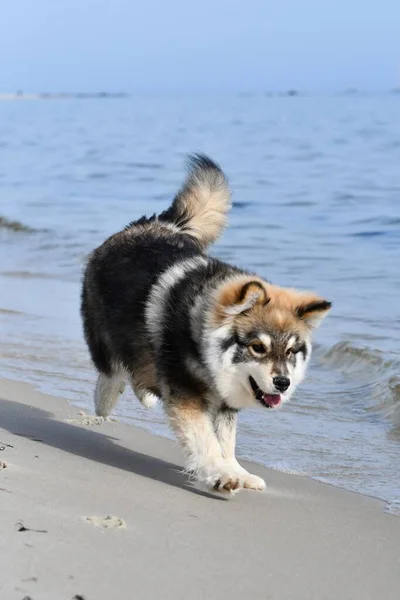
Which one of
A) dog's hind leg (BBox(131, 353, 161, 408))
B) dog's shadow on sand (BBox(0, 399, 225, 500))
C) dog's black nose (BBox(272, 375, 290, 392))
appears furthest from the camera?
dog's hind leg (BBox(131, 353, 161, 408))

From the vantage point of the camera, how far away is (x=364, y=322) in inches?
345

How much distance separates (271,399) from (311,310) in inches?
17.0

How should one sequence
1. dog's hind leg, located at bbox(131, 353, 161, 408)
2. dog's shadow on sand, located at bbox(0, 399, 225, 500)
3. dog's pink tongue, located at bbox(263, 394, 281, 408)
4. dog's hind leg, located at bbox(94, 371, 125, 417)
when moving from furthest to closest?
1. dog's hind leg, located at bbox(94, 371, 125, 417)
2. dog's hind leg, located at bbox(131, 353, 161, 408)
3. dog's shadow on sand, located at bbox(0, 399, 225, 500)
4. dog's pink tongue, located at bbox(263, 394, 281, 408)

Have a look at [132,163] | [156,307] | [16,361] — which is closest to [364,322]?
[16,361]

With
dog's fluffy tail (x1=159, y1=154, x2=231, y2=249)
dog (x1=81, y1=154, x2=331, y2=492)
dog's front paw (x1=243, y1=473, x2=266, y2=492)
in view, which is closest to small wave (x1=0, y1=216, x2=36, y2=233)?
dog's fluffy tail (x1=159, y1=154, x2=231, y2=249)

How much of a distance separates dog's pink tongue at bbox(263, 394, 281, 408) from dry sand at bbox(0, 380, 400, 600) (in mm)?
412

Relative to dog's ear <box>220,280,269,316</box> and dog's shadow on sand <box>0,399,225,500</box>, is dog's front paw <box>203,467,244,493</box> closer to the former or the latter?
dog's shadow on sand <box>0,399,225,500</box>

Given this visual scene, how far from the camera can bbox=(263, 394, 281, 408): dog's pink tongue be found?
441cm

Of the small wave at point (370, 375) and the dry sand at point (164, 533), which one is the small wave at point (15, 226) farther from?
the dry sand at point (164, 533)

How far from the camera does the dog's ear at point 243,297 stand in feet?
14.1

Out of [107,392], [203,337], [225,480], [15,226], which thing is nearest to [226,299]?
[203,337]

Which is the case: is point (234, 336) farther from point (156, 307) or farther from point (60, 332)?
point (60, 332)

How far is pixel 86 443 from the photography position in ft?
17.0

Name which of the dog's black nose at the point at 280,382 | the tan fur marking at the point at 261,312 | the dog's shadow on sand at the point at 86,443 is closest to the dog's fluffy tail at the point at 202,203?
the dog's shadow on sand at the point at 86,443
